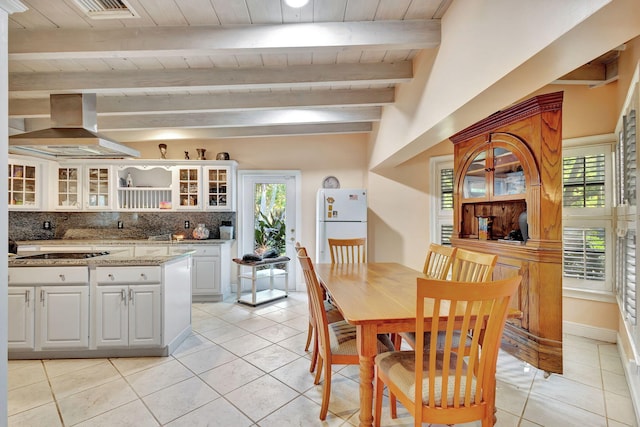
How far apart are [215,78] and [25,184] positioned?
12.4 ft

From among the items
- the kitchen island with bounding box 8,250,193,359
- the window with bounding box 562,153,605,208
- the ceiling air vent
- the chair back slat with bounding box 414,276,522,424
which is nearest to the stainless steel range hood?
the kitchen island with bounding box 8,250,193,359

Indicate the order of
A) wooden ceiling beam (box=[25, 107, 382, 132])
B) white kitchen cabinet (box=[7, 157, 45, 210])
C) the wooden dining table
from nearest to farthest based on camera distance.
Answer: the wooden dining table, wooden ceiling beam (box=[25, 107, 382, 132]), white kitchen cabinet (box=[7, 157, 45, 210])

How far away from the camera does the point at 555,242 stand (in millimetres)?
2338

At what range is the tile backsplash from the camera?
15.5ft

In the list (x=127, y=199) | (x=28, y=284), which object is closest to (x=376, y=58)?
(x=28, y=284)

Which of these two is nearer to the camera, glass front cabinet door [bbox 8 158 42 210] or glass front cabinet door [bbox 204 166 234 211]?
glass front cabinet door [bbox 8 158 42 210]

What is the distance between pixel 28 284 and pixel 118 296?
739mm

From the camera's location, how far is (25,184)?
4328 millimetres

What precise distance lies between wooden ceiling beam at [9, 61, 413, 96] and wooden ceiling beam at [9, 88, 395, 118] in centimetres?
59

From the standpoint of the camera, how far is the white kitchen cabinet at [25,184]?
13.7 ft

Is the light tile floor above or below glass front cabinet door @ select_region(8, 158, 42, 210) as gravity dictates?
below

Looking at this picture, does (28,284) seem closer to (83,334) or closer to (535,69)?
(83,334)

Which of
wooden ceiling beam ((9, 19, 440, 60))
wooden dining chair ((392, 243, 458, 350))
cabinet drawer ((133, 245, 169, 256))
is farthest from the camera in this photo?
cabinet drawer ((133, 245, 169, 256))

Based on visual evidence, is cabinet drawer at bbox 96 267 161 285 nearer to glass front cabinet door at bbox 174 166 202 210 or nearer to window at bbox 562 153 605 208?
glass front cabinet door at bbox 174 166 202 210
